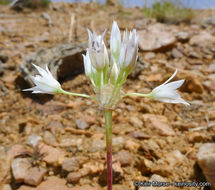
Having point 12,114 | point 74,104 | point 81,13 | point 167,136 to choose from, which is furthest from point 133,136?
point 81,13

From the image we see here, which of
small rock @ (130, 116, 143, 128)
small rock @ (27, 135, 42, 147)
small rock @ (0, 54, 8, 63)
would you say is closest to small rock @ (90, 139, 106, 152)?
small rock @ (130, 116, 143, 128)

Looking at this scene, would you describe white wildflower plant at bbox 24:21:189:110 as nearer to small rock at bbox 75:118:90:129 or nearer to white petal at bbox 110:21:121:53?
white petal at bbox 110:21:121:53

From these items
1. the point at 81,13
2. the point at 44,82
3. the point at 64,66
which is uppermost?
the point at 81,13

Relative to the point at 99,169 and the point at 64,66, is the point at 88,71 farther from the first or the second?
the point at 64,66

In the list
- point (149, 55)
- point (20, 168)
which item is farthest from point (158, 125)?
point (149, 55)

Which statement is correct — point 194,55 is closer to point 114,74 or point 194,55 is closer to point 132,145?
point 132,145

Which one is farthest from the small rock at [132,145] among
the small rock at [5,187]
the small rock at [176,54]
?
the small rock at [176,54]

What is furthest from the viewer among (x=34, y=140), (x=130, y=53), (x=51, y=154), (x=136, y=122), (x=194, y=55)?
(x=194, y=55)
